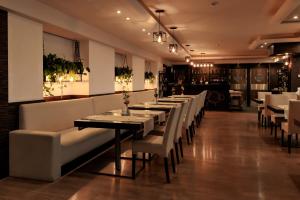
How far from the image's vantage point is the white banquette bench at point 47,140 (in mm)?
3434

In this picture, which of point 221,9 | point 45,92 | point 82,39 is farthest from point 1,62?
point 221,9

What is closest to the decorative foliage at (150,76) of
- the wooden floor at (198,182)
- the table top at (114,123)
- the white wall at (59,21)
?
the white wall at (59,21)

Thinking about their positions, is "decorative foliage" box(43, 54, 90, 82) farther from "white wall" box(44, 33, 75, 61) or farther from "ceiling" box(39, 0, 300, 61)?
"ceiling" box(39, 0, 300, 61)

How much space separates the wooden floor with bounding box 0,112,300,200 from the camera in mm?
→ 3086

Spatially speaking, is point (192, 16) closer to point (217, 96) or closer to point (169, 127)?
point (169, 127)

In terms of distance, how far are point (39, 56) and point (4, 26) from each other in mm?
825

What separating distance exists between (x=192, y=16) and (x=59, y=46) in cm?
298

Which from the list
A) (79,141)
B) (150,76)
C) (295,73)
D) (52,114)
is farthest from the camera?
(150,76)

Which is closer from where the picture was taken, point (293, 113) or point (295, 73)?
point (293, 113)

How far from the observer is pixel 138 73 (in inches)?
397

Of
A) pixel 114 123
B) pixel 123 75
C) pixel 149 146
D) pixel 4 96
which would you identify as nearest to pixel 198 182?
pixel 149 146

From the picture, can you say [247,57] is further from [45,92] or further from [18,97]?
[18,97]

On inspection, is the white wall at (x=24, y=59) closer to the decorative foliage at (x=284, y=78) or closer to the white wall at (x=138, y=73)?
the white wall at (x=138, y=73)

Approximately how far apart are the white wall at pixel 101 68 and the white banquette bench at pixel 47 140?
1456mm
